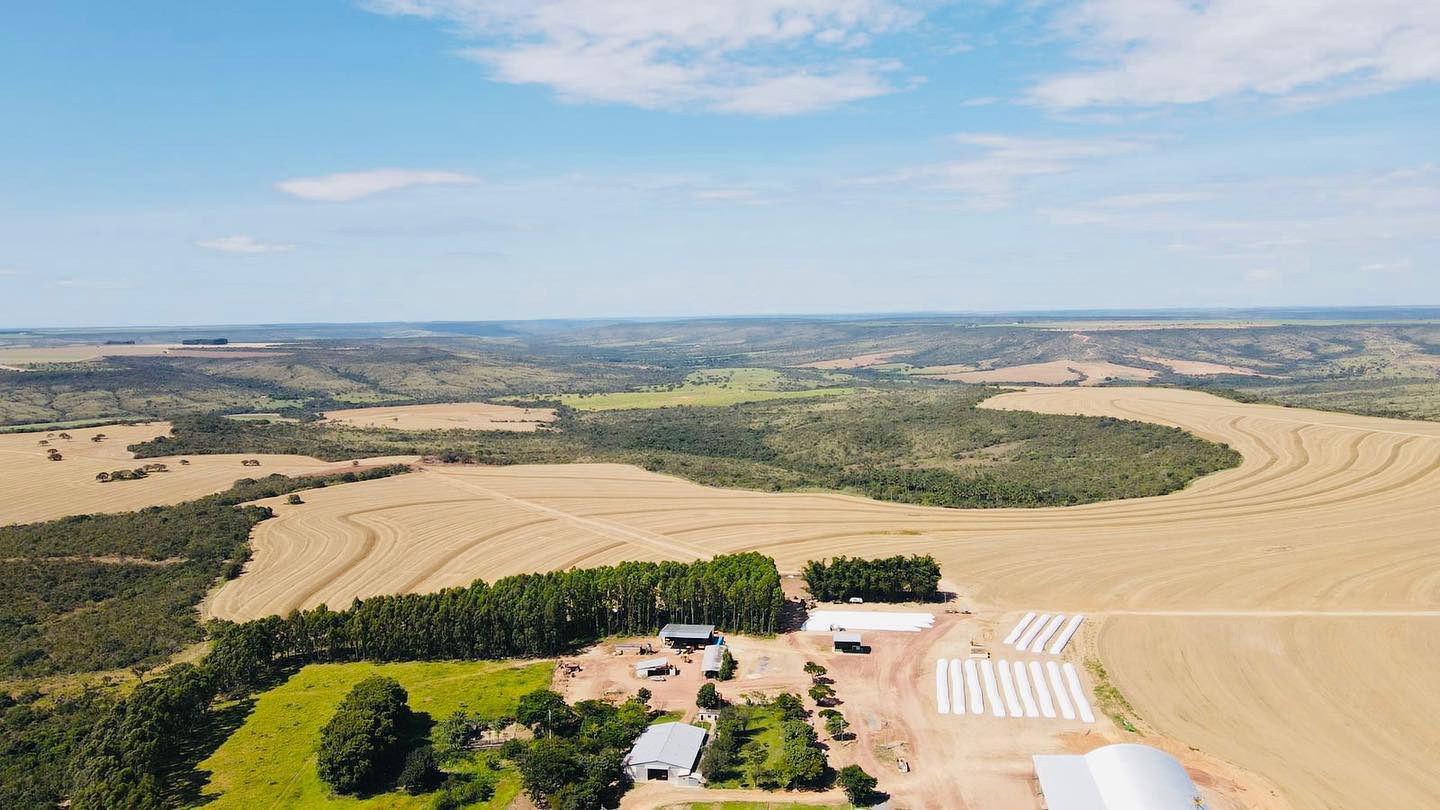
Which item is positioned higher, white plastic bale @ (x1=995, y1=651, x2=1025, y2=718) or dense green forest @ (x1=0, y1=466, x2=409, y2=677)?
dense green forest @ (x1=0, y1=466, x2=409, y2=677)

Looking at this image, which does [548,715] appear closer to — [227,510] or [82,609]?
[82,609]

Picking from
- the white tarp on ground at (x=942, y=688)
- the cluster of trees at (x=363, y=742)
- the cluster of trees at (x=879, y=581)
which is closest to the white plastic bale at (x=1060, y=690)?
the white tarp on ground at (x=942, y=688)

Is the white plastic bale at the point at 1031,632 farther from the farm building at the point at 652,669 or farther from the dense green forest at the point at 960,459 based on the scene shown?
the dense green forest at the point at 960,459

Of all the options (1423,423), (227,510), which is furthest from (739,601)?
(1423,423)

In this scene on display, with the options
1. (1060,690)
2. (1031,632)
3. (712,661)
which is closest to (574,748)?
(712,661)

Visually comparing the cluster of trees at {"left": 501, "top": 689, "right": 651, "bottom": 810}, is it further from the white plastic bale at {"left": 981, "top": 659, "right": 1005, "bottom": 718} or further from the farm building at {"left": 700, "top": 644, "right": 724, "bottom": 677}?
the white plastic bale at {"left": 981, "top": 659, "right": 1005, "bottom": 718}

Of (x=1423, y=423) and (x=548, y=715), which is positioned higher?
(x=1423, y=423)

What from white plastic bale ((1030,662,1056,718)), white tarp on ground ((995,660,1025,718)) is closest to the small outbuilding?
white tarp on ground ((995,660,1025,718))
